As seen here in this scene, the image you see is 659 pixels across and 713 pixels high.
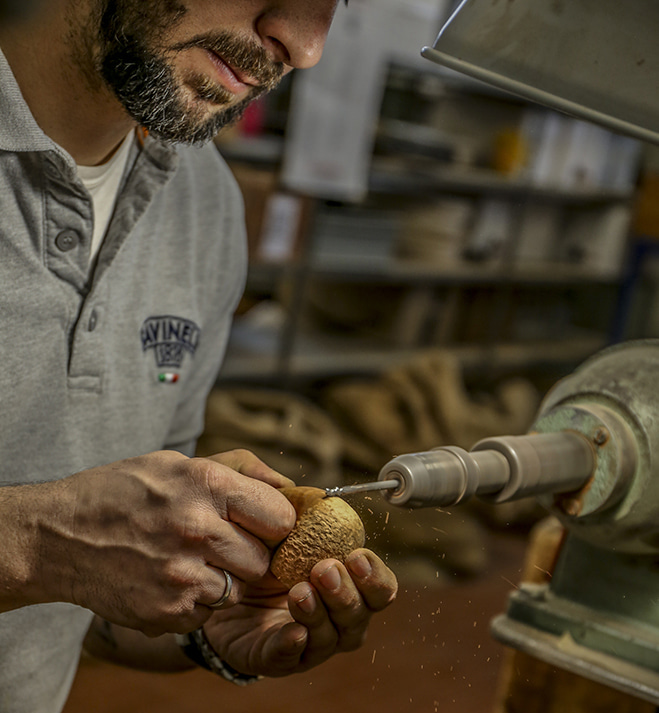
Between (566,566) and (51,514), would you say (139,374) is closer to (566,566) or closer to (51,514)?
(51,514)

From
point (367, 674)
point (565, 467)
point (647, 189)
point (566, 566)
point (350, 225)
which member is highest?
point (647, 189)

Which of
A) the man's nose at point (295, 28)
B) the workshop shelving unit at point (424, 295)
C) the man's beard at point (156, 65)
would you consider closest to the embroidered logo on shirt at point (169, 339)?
the man's beard at point (156, 65)

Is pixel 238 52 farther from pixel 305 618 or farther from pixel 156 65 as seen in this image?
pixel 305 618

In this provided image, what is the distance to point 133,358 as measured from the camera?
3.54 ft

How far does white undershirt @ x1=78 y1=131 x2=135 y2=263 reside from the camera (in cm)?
102

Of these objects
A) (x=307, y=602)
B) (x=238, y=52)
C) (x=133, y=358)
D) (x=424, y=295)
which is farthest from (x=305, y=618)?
(x=424, y=295)

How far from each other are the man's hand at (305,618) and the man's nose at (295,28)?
0.55m

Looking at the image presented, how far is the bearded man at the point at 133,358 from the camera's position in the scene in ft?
2.33

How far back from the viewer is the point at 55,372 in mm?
983

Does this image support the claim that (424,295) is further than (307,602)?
Yes

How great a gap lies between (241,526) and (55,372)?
1.21 ft

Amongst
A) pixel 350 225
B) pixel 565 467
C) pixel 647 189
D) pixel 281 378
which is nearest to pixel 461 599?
pixel 281 378

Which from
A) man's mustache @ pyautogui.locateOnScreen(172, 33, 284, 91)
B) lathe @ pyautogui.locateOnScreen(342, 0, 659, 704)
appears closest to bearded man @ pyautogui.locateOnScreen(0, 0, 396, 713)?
man's mustache @ pyautogui.locateOnScreen(172, 33, 284, 91)

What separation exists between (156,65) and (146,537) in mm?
516
